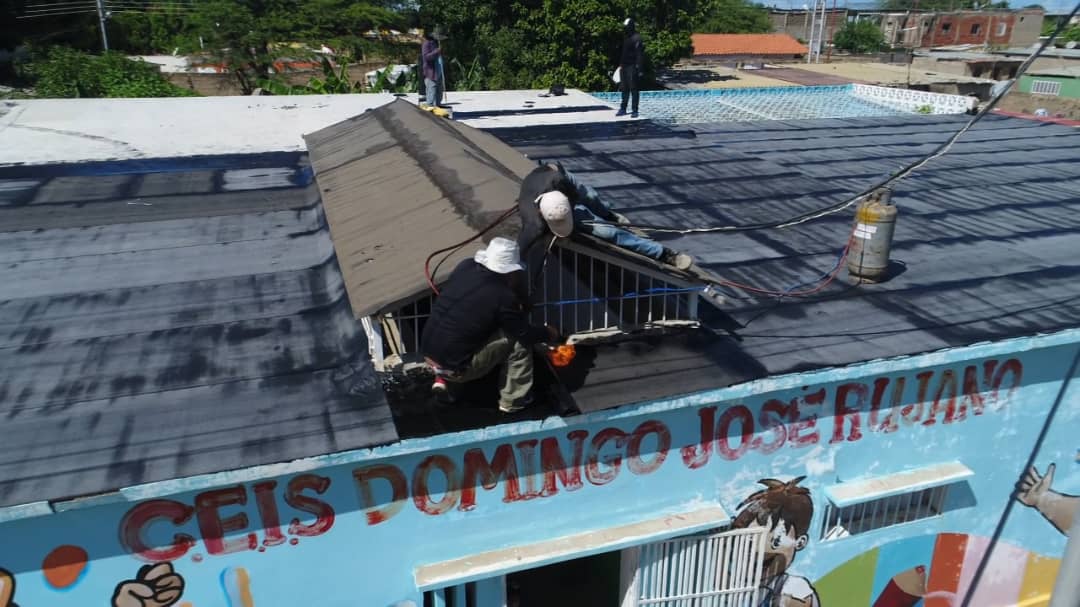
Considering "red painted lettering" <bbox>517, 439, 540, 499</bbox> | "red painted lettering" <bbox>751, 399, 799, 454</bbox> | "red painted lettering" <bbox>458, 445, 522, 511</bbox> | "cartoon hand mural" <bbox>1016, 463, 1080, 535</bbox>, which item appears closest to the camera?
"red painted lettering" <bbox>458, 445, 522, 511</bbox>

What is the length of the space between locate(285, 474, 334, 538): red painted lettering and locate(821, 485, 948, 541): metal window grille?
4667mm

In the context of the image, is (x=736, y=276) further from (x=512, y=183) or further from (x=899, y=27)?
(x=899, y=27)

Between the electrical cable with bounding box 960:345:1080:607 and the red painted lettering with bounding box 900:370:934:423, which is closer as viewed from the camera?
the red painted lettering with bounding box 900:370:934:423

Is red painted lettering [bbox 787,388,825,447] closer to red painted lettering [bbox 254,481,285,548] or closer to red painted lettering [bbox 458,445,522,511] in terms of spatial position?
red painted lettering [bbox 458,445,522,511]

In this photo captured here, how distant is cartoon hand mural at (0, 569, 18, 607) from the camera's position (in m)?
5.23

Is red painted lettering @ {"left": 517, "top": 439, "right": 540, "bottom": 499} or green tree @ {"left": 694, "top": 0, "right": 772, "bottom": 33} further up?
green tree @ {"left": 694, "top": 0, "right": 772, "bottom": 33}

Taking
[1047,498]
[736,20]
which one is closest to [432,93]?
[1047,498]

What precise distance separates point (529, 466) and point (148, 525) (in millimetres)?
2782

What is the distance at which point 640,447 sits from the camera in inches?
256

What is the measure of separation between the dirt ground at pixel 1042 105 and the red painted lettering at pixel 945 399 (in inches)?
1070

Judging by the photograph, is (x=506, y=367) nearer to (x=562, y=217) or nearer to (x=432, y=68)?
(x=562, y=217)

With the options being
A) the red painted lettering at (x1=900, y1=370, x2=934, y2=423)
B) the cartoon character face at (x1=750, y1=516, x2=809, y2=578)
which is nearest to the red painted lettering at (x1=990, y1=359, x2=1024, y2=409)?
the red painted lettering at (x1=900, y1=370, x2=934, y2=423)

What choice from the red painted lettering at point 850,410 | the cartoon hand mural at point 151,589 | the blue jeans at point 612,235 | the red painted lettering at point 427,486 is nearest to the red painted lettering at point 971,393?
the red painted lettering at point 850,410

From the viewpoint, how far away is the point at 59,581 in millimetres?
5355
